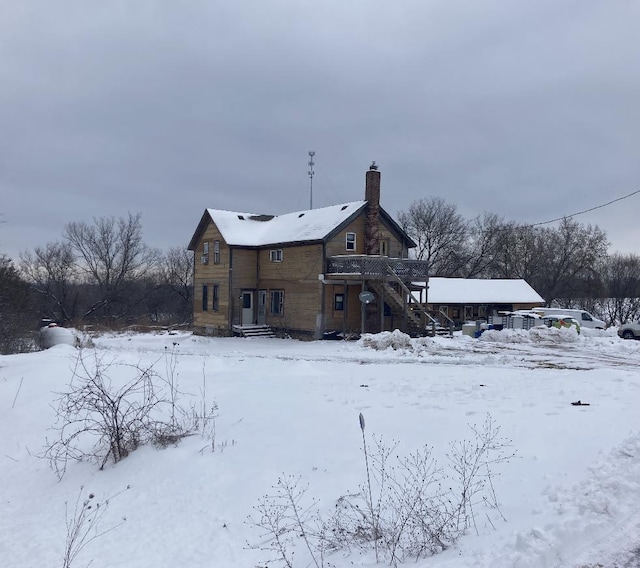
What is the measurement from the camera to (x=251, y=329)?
3438cm

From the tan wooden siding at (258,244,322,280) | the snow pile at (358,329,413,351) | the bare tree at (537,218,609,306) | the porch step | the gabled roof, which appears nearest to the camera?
the snow pile at (358,329,413,351)

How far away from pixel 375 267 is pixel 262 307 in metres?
9.25

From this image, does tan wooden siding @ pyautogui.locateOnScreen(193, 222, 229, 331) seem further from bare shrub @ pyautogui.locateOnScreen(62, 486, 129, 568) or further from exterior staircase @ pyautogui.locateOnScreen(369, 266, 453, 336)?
bare shrub @ pyautogui.locateOnScreen(62, 486, 129, 568)

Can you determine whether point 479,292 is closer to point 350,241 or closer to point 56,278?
point 350,241

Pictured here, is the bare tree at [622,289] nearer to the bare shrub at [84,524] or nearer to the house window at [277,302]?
the house window at [277,302]

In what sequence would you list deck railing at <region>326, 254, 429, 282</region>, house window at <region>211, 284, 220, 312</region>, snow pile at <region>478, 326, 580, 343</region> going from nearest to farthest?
snow pile at <region>478, 326, 580, 343</region>
deck railing at <region>326, 254, 429, 282</region>
house window at <region>211, 284, 220, 312</region>

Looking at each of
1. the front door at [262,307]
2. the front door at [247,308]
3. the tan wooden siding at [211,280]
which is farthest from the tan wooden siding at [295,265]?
the tan wooden siding at [211,280]

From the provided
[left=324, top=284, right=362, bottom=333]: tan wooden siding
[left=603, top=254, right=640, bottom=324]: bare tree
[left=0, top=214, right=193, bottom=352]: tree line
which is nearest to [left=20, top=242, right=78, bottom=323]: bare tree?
[left=0, top=214, right=193, bottom=352]: tree line

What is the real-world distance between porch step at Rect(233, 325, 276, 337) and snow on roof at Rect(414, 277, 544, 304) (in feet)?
37.9

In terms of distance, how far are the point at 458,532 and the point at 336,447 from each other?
9.81 ft

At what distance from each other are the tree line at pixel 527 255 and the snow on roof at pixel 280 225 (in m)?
26.3

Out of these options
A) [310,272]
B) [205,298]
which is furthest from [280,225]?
[205,298]

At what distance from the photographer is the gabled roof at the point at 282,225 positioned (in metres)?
32.7

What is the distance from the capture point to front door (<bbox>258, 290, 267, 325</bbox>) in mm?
35875
